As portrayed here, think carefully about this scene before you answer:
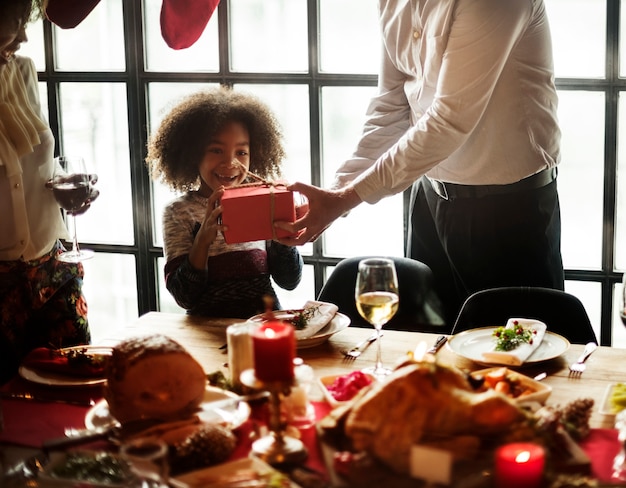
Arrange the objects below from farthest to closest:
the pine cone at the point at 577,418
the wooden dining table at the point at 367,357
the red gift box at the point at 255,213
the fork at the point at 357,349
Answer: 1. the red gift box at the point at 255,213
2. the fork at the point at 357,349
3. the wooden dining table at the point at 367,357
4. the pine cone at the point at 577,418

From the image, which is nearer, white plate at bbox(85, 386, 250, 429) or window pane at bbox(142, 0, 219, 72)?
white plate at bbox(85, 386, 250, 429)

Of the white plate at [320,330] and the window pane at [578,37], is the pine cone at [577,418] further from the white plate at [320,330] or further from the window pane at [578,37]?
the window pane at [578,37]

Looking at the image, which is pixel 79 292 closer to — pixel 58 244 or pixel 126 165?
pixel 58 244

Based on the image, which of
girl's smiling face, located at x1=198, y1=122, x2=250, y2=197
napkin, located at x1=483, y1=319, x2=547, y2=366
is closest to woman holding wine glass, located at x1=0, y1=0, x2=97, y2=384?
girl's smiling face, located at x1=198, y1=122, x2=250, y2=197

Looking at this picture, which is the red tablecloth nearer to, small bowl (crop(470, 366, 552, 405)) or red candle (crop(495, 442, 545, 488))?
small bowl (crop(470, 366, 552, 405))

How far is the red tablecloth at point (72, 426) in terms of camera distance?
4.64ft

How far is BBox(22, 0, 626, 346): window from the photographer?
292 centimetres

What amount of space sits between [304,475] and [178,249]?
4.35 feet

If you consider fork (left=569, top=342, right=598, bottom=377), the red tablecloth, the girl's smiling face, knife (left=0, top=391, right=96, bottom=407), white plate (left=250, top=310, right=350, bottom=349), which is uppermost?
the girl's smiling face

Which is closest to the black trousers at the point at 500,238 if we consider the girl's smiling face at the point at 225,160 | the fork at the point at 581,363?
the girl's smiling face at the point at 225,160

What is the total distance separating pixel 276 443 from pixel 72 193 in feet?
3.86

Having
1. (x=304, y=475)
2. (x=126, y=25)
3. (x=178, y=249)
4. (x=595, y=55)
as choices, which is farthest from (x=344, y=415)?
(x=126, y=25)

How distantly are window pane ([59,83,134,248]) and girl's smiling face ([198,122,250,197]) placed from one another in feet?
3.19

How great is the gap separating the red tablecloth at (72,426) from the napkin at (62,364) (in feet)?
0.14
